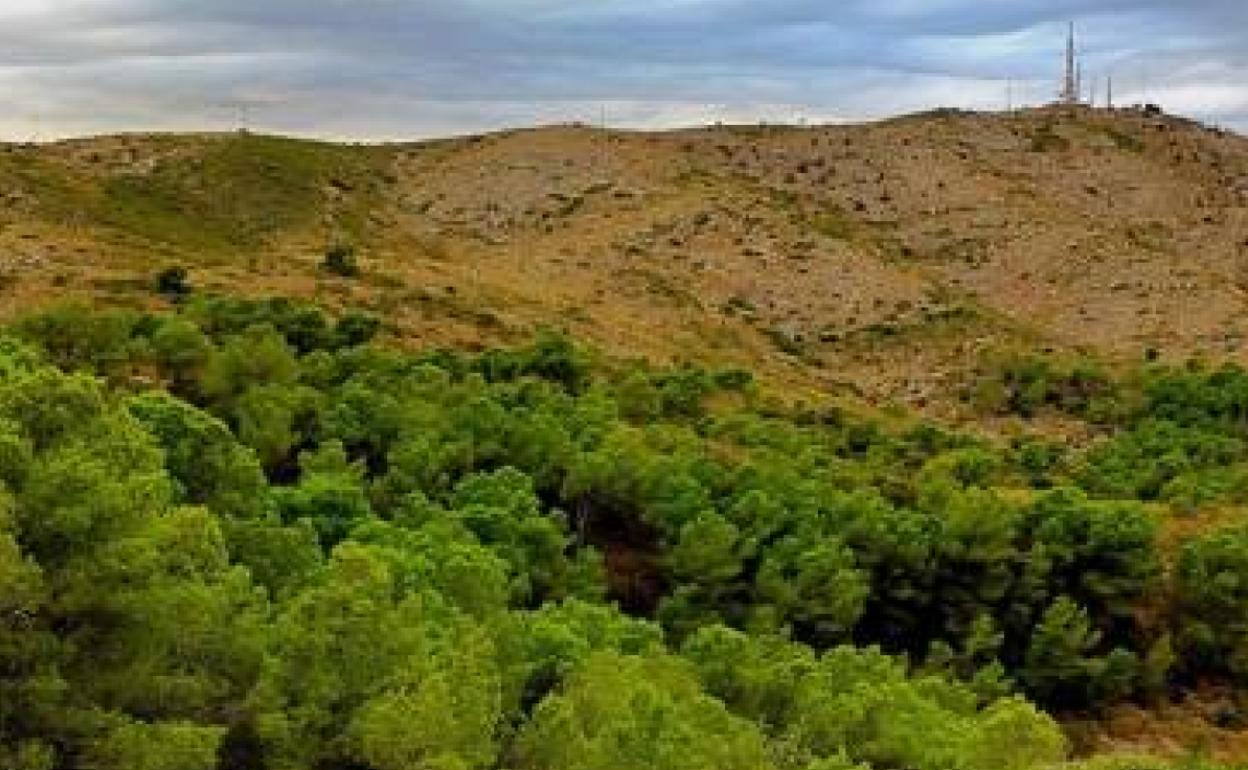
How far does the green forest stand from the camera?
85.7ft

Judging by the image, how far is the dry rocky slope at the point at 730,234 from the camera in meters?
99.6

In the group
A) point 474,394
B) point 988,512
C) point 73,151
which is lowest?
point 988,512

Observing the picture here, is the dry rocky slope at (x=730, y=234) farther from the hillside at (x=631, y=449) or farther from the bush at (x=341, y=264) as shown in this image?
the bush at (x=341, y=264)

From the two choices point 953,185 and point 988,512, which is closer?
point 988,512

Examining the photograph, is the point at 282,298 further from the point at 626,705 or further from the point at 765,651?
the point at 626,705

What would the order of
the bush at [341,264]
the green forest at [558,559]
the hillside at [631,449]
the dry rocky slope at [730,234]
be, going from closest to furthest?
1. the green forest at [558,559]
2. the hillside at [631,449]
3. the bush at [341,264]
4. the dry rocky slope at [730,234]

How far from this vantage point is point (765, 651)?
44.8 meters

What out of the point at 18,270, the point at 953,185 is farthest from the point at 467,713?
the point at 953,185

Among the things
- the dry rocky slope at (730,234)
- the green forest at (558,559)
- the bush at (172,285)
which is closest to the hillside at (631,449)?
the green forest at (558,559)

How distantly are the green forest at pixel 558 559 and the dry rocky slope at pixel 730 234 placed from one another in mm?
10556

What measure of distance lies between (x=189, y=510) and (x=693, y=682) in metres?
12.9

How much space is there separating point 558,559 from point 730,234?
80.4 meters

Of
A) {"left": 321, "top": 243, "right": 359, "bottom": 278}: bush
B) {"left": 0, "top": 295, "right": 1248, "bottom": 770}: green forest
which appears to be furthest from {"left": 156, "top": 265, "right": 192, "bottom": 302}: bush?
{"left": 321, "top": 243, "right": 359, "bottom": 278}: bush

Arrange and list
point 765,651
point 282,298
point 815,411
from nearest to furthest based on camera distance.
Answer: point 765,651, point 282,298, point 815,411
